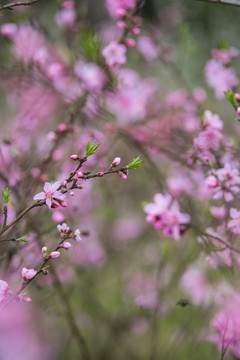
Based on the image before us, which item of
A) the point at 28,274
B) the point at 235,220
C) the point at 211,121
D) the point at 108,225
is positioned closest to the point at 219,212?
the point at 235,220

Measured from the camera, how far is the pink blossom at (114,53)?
2.07 meters

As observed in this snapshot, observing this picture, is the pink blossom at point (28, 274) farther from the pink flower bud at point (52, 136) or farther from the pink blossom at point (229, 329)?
the pink flower bud at point (52, 136)

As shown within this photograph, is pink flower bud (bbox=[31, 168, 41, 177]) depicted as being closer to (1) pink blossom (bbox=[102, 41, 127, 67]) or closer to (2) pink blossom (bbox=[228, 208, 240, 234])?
(1) pink blossom (bbox=[102, 41, 127, 67])

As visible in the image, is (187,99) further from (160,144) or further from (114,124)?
(114,124)

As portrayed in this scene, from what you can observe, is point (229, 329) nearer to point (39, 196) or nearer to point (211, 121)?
point (211, 121)

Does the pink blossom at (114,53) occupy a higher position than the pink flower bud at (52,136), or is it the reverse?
the pink blossom at (114,53)

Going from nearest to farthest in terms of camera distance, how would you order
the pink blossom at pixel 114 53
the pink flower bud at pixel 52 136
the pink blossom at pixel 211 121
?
1. the pink blossom at pixel 211 121
2. the pink blossom at pixel 114 53
3. the pink flower bud at pixel 52 136

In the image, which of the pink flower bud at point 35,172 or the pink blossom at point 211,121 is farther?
the pink flower bud at point 35,172

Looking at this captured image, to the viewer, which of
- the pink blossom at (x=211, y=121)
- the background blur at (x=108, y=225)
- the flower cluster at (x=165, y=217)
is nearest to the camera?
the flower cluster at (x=165, y=217)

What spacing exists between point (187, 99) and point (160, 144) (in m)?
0.49

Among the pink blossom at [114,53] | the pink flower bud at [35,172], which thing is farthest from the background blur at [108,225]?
the pink blossom at [114,53]

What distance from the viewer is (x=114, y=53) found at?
2.09m

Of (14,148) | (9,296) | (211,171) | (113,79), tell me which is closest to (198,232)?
(211,171)

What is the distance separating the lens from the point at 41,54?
98.3 inches
